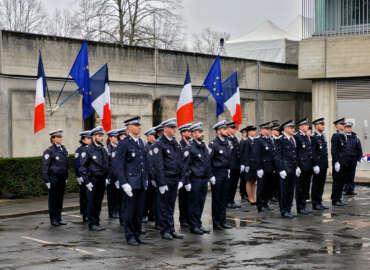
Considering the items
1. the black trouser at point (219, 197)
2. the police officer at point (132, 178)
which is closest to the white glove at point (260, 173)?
the black trouser at point (219, 197)

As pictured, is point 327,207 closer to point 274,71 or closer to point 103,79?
point 103,79

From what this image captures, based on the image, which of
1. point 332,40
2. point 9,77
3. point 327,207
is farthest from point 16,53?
point 332,40

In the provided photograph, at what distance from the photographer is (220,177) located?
11469 mm

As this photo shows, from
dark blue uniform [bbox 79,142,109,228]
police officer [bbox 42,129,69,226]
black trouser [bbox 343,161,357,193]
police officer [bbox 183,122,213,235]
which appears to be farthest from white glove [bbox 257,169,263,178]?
police officer [bbox 42,129,69,226]

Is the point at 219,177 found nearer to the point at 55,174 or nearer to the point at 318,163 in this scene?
the point at 55,174

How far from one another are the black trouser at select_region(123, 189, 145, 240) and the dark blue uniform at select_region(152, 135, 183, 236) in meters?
0.46

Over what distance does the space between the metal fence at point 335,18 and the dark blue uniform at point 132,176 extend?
47.3 ft

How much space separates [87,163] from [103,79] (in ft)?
15.5

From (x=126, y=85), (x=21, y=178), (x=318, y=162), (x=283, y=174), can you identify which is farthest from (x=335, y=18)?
(x=21, y=178)

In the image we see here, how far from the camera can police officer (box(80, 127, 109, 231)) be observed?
451 inches

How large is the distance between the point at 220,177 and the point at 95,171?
2247 millimetres

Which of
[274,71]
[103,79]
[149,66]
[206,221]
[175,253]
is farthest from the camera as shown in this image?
[274,71]

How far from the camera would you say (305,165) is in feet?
44.2

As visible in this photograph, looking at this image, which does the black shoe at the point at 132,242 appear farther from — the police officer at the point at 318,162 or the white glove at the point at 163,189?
the police officer at the point at 318,162
